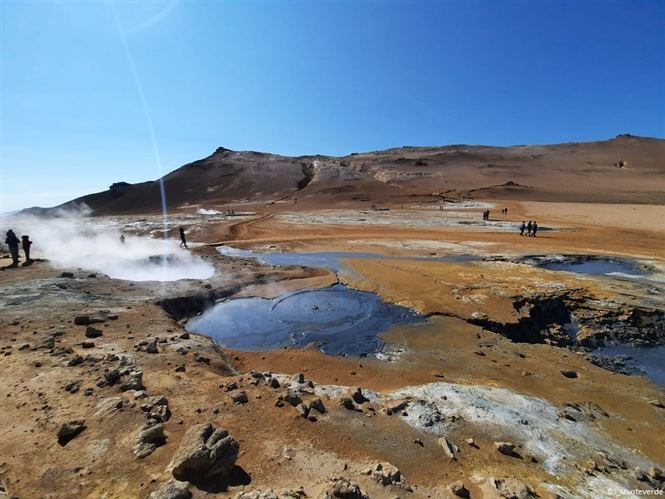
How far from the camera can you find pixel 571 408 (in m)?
6.95

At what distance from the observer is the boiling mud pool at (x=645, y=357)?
28.7 feet

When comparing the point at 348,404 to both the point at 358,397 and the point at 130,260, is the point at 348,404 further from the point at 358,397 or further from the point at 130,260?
the point at 130,260

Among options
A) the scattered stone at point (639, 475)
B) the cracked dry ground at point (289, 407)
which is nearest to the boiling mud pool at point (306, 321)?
the cracked dry ground at point (289, 407)

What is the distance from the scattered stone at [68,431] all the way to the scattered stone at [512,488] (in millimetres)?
5457

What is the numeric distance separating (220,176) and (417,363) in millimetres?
86248

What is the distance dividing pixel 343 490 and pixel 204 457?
5.25 feet

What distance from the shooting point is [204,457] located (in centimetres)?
423

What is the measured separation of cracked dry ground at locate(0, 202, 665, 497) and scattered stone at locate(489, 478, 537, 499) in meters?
0.10

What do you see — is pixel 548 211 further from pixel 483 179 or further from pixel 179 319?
pixel 179 319

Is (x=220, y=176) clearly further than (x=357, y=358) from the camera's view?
Yes

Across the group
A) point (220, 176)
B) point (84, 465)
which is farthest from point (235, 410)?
point (220, 176)

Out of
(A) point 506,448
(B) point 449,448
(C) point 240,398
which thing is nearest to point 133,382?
(C) point 240,398

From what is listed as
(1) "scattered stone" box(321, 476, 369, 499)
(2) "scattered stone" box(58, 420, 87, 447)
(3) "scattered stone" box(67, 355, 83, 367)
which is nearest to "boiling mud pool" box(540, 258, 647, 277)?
(1) "scattered stone" box(321, 476, 369, 499)

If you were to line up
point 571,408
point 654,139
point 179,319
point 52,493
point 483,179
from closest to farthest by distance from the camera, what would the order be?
point 52,493, point 571,408, point 179,319, point 483,179, point 654,139
